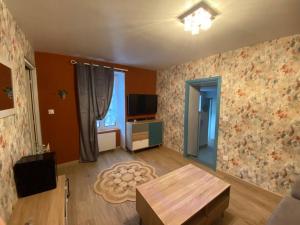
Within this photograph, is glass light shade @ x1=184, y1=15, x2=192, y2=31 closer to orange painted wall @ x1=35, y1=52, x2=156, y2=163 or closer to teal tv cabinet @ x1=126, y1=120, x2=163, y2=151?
orange painted wall @ x1=35, y1=52, x2=156, y2=163

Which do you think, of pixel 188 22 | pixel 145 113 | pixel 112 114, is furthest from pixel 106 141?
pixel 188 22

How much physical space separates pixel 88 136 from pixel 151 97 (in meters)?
1.95

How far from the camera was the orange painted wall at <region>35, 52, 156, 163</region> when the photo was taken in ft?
9.10

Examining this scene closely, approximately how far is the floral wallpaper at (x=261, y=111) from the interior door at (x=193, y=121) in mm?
557

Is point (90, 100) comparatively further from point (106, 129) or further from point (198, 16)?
point (198, 16)

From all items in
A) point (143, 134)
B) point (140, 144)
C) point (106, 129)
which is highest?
point (106, 129)

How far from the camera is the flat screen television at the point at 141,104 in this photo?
381 centimetres

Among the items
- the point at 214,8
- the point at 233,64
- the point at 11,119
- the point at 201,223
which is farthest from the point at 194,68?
the point at 11,119

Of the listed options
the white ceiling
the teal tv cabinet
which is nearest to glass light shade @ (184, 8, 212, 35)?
the white ceiling

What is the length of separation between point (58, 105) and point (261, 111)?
3669 mm

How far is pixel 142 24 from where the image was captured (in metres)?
1.67

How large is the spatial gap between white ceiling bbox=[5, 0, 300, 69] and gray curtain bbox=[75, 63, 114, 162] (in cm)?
67

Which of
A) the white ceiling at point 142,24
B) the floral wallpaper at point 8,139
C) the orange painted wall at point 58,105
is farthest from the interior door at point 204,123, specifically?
the floral wallpaper at point 8,139

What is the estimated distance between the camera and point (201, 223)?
1.42 m
